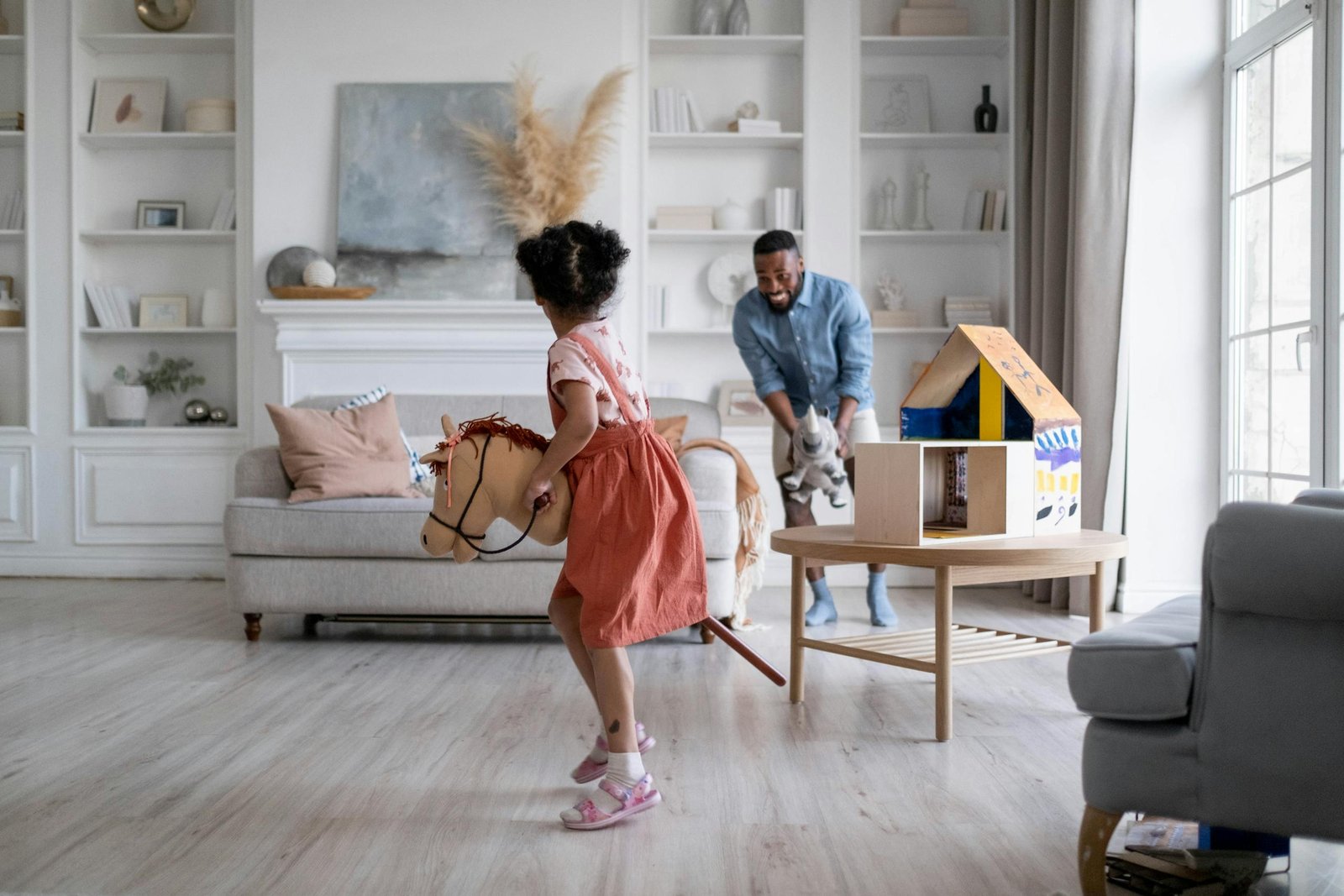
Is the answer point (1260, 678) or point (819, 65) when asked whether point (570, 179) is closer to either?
point (819, 65)

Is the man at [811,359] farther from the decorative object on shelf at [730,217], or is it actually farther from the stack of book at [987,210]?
the stack of book at [987,210]

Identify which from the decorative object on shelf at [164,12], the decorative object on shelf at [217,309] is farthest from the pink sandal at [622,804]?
the decorative object on shelf at [164,12]

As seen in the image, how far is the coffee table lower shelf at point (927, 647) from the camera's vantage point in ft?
8.54

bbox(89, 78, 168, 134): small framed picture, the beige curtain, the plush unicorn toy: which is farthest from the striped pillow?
the beige curtain

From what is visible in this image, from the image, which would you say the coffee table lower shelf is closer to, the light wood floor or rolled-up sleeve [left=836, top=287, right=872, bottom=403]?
the light wood floor

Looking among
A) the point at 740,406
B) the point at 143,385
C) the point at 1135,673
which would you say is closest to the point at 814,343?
the point at 740,406

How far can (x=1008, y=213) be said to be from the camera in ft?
16.1

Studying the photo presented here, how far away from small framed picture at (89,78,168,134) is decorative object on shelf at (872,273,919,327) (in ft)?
10.7

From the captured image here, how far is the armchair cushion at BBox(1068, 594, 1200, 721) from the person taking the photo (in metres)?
1.52

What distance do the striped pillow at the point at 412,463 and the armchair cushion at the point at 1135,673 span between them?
2.52 meters

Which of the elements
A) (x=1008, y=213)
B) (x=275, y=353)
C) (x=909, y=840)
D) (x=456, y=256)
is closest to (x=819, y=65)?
(x=1008, y=213)

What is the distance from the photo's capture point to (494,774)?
2.20 metres

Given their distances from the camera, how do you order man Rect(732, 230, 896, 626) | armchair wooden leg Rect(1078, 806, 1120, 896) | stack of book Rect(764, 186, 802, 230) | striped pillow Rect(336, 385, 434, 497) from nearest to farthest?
armchair wooden leg Rect(1078, 806, 1120, 896) → man Rect(732, 230, 896, 626) → striped pillow Rect(336, 385, 434, 497) → stack of book Rect(764, 186, 802, 230)

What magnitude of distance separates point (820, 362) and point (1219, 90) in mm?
1610
